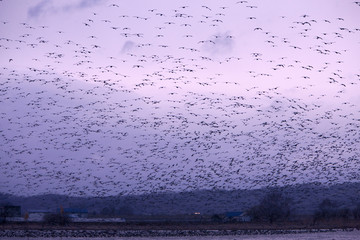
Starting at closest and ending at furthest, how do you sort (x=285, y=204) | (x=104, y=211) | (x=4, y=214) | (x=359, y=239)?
(x=359, y=239) → (x=4, y=214) → (x=285, y=204) → (x=104, y=211)

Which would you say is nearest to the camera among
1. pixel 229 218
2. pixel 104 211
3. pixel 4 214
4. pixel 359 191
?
pixel 4 214

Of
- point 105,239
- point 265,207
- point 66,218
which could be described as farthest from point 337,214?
point 105,239

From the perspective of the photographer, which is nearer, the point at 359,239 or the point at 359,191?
the point at 359,239

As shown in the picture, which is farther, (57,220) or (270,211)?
(270,211)

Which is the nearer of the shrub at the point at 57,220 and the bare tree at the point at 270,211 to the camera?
the shrub at the point at 57,220

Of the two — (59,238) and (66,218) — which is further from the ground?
(59,238)

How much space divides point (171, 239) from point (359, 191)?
5420 inches

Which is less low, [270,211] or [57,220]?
[57,220]

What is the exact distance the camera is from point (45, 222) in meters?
103

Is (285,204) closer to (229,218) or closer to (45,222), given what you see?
(229,218)

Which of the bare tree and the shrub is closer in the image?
the shrub

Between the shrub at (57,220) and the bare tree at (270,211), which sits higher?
the shrub at (57,220)

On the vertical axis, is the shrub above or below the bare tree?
above

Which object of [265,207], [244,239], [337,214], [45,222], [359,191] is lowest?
[359,191]
